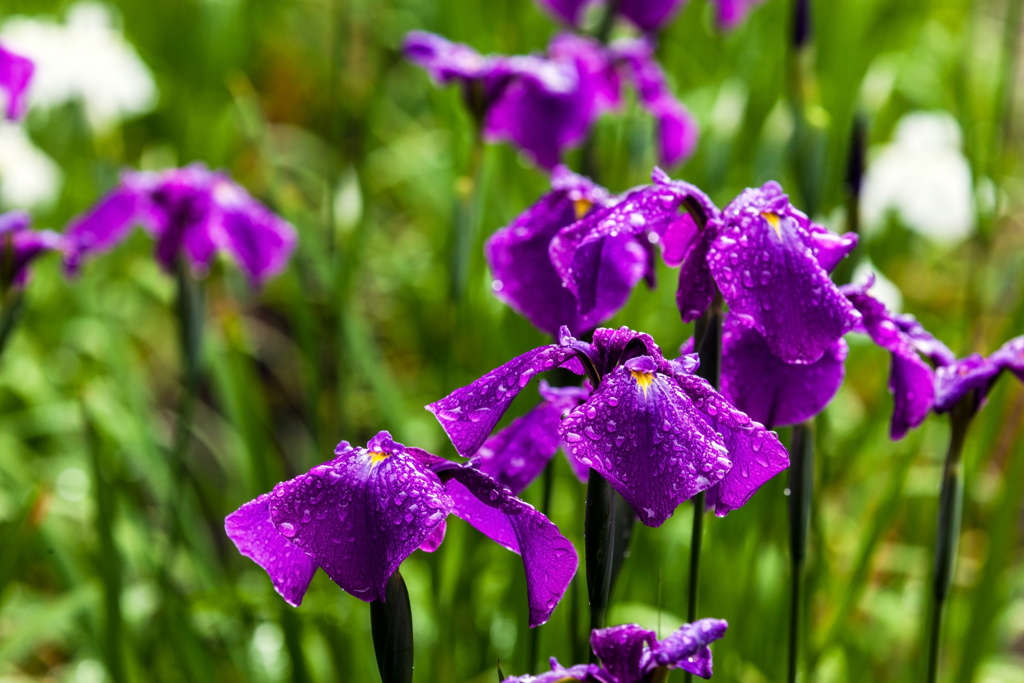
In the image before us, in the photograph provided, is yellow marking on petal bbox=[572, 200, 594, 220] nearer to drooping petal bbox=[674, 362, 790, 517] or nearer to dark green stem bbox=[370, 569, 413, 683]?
drooping petal bbox=[674, 362, 790, 517]

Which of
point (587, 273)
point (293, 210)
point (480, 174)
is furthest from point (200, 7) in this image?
point (587, 273)

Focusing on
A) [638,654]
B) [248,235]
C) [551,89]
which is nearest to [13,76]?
[248,235]

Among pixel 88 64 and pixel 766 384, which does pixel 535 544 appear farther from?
pixel 88 64

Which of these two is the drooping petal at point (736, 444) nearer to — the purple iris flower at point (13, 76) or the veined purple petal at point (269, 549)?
the veined purple petal at point (269, 549)

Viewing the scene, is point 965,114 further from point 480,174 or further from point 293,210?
point 293,210

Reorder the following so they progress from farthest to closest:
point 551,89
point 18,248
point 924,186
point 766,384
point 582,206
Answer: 1. point 924,186
2. point 551,89
3. point 18,248
4. point 582,206
5. point 766,384
